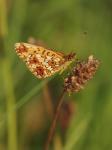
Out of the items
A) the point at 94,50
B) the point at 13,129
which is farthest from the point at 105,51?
the point at 13,129

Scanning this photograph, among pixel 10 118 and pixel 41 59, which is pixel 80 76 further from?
pixel 10 118

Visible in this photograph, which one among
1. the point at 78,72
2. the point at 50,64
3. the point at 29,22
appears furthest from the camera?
the point at 29,22

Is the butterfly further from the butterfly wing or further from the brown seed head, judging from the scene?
the brown seed head

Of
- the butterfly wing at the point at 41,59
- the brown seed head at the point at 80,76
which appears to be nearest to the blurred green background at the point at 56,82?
the butterfly wing at the point at 41,59

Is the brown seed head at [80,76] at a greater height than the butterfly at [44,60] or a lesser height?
lesser

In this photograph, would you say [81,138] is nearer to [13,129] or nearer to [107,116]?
[107,116]

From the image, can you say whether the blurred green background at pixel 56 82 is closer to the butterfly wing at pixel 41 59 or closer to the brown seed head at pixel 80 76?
the butterfly wing at pixel 41 59
